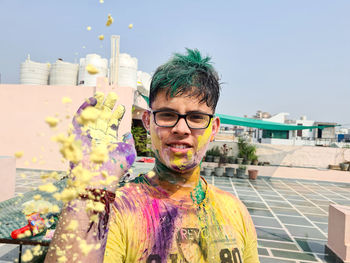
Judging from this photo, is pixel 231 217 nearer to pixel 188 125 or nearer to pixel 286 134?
pixel 188 125

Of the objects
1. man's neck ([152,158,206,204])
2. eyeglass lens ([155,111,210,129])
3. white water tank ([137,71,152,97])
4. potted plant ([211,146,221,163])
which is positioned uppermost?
white water tank ([137,71,152,97])

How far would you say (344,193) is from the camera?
935 cm

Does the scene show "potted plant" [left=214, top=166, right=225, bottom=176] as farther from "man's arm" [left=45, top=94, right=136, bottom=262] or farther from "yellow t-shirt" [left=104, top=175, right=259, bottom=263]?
"man's arm" [left=45, top=94, right=136, bottom=262]

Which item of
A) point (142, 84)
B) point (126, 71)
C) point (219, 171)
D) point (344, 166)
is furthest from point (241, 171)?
point (126, 71)

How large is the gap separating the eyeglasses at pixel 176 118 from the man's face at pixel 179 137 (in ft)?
0.04

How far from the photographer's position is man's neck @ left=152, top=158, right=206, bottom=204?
1126 millimetres

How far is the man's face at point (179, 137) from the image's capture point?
1038 millimetres

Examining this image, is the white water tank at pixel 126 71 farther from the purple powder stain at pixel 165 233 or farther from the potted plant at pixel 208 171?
the purple powder stain at pixel 165 233

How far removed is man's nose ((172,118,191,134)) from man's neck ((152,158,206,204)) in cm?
19

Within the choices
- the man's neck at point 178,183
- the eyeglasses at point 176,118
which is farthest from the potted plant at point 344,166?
the eyeglasses at point 176,118

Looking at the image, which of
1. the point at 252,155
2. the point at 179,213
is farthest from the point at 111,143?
the point at 252,155

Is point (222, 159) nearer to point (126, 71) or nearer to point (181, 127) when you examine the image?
point (126, 71)

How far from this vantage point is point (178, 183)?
114 cm

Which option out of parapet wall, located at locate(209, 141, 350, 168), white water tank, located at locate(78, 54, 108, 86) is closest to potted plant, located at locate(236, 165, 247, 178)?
parapet wall, located at locate(209, 141, 350, 168)
